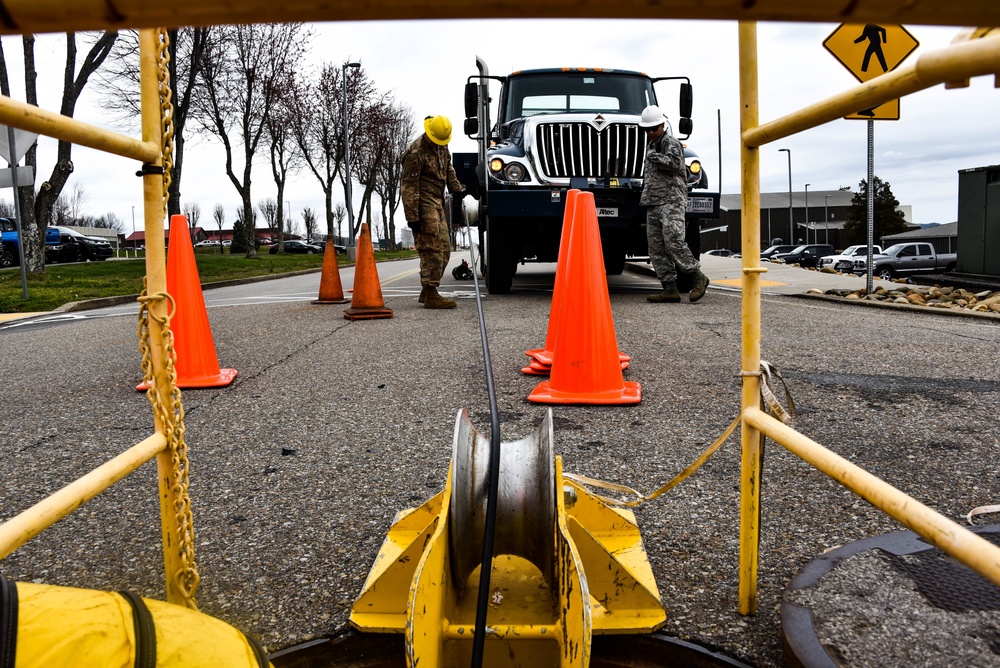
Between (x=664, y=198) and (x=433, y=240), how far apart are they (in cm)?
274

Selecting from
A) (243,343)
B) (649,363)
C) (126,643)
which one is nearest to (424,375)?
(649,363)

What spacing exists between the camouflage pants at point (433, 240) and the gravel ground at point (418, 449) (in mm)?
2767

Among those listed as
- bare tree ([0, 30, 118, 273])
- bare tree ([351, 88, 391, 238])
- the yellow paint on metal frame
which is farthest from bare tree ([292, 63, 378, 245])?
the yellow paint on metal frame

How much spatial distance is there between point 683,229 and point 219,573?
7584mm

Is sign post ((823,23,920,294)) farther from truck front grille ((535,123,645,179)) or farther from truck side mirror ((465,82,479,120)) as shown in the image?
truck side mirror ((465,82,479,120))

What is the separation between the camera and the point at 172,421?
1.65 meters

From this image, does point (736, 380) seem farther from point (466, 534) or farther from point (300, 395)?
point (466, 534)

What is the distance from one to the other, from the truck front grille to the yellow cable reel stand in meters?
7.92

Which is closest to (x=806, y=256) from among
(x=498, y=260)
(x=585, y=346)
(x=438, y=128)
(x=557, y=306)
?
(x=498, y=260)

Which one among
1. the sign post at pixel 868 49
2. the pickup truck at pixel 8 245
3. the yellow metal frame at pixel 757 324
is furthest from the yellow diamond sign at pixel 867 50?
the pickup truck at pixel 8 245

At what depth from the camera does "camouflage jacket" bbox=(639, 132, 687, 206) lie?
8.68 meters

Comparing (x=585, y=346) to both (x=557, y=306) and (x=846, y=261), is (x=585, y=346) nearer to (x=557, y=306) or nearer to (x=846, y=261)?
(x=557, y=306)

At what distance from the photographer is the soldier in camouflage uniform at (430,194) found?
28.8 feet

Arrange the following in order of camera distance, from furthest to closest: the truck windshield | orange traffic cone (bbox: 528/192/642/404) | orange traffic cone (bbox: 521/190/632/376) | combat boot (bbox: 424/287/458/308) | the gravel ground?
the truck windshield
combat boot (bbox: 424/287/458/308)
orange traffic cone (bbox: 521/190/632/376)
orange traffic cone (bbox: 528/192/642/404)
the gravel ground
